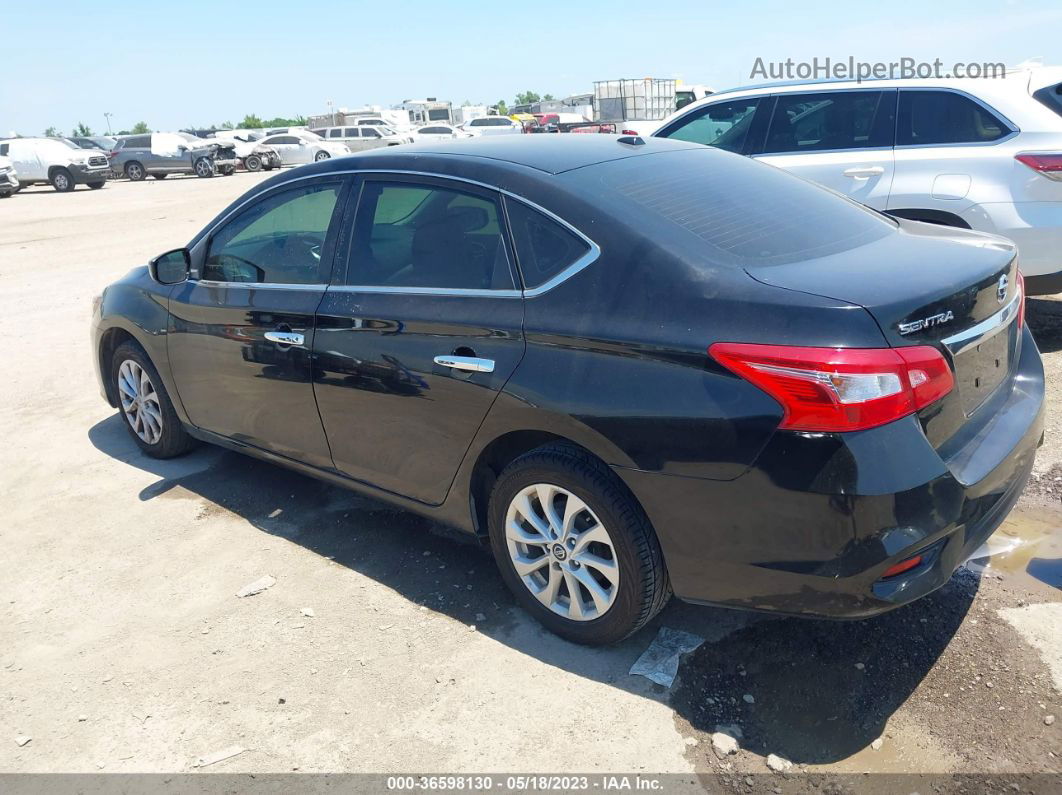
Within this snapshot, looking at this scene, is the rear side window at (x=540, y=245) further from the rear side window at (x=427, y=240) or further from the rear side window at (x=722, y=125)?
the rear side window at (x=722, y=125)

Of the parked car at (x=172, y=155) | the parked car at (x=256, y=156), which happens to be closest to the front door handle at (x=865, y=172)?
the parked car at (x=172, y=155)

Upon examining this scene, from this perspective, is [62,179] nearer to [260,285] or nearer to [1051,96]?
[260,285]

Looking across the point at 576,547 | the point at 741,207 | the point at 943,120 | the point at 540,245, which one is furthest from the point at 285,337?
the point at 943,120

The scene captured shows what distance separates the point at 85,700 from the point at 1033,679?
3270 millimetres

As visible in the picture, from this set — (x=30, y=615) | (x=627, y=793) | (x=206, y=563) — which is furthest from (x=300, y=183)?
(x=627, y=793)

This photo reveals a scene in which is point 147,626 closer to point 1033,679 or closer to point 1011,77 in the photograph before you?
point 1033,679

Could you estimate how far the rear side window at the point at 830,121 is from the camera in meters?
6.41

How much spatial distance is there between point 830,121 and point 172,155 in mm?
32146

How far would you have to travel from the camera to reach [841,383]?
95.4 inches

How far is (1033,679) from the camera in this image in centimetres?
288

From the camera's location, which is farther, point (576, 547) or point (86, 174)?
point (86, 174)

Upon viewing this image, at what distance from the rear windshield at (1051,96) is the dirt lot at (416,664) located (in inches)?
104

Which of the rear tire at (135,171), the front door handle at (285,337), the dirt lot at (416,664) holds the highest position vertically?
the front door handle at (285,337)

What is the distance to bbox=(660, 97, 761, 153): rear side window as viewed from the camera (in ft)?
23.3
